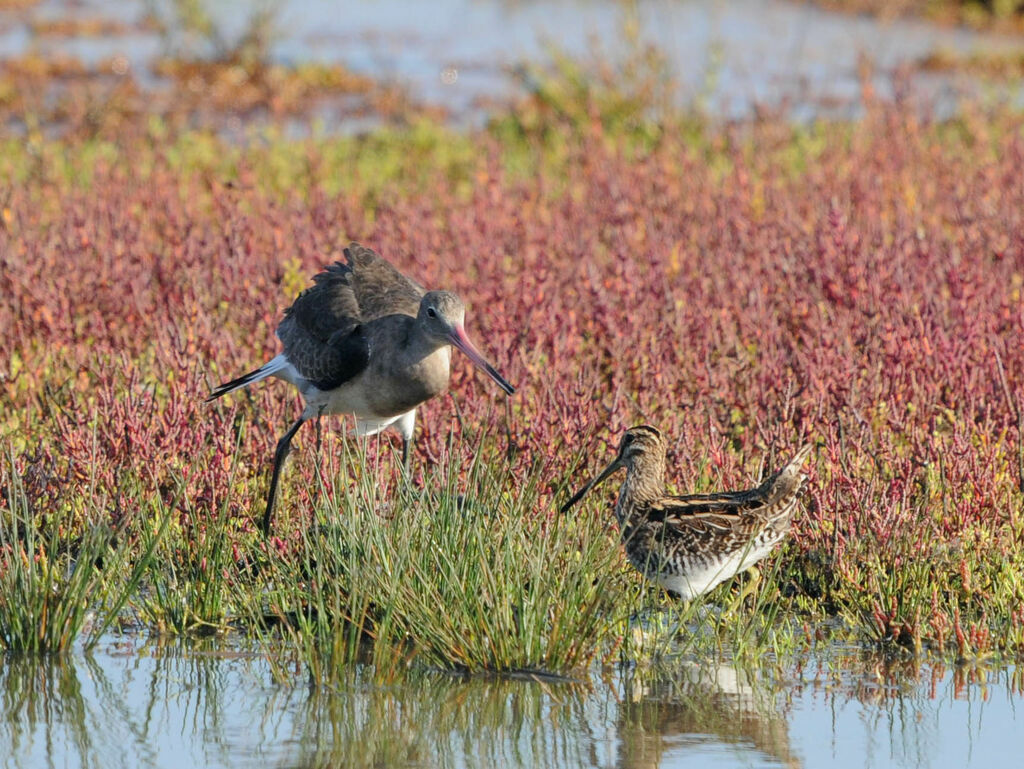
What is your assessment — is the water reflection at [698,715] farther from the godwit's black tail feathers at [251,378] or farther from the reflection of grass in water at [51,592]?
the godwit's black tail feathers at [251,378]

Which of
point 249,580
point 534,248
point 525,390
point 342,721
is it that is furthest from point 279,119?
point 342,721

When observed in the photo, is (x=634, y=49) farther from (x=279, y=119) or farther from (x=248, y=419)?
(x=248, y=419)

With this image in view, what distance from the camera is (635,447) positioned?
6004mm

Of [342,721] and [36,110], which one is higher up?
[36,110]

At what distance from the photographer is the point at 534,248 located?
955 centimetres

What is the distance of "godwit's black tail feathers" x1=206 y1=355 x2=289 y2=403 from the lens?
6801mm

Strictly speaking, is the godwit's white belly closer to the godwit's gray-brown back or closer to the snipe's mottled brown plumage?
the godwit's gray-brown back

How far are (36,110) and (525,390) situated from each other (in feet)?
34.9

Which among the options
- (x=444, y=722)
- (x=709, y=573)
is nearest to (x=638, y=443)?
(x=709, y=573)

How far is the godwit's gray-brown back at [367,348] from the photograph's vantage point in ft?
21.5

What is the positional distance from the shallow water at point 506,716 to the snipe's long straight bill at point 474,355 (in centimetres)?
129

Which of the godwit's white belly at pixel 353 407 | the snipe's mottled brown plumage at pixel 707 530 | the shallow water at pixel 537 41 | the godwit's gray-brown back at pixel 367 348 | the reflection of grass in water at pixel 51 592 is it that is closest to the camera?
the reflection of grass in water at pixel 51 592

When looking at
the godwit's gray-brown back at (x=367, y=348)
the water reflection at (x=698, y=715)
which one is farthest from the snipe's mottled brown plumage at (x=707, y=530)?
the godwit's gray-brown back at (x=367, y=348)

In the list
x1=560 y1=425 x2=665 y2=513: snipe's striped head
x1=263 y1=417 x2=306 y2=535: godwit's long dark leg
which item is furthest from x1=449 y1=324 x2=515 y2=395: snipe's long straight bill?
x1=263 y1=417 x2=306 y2=535: godwit's long dark leg
